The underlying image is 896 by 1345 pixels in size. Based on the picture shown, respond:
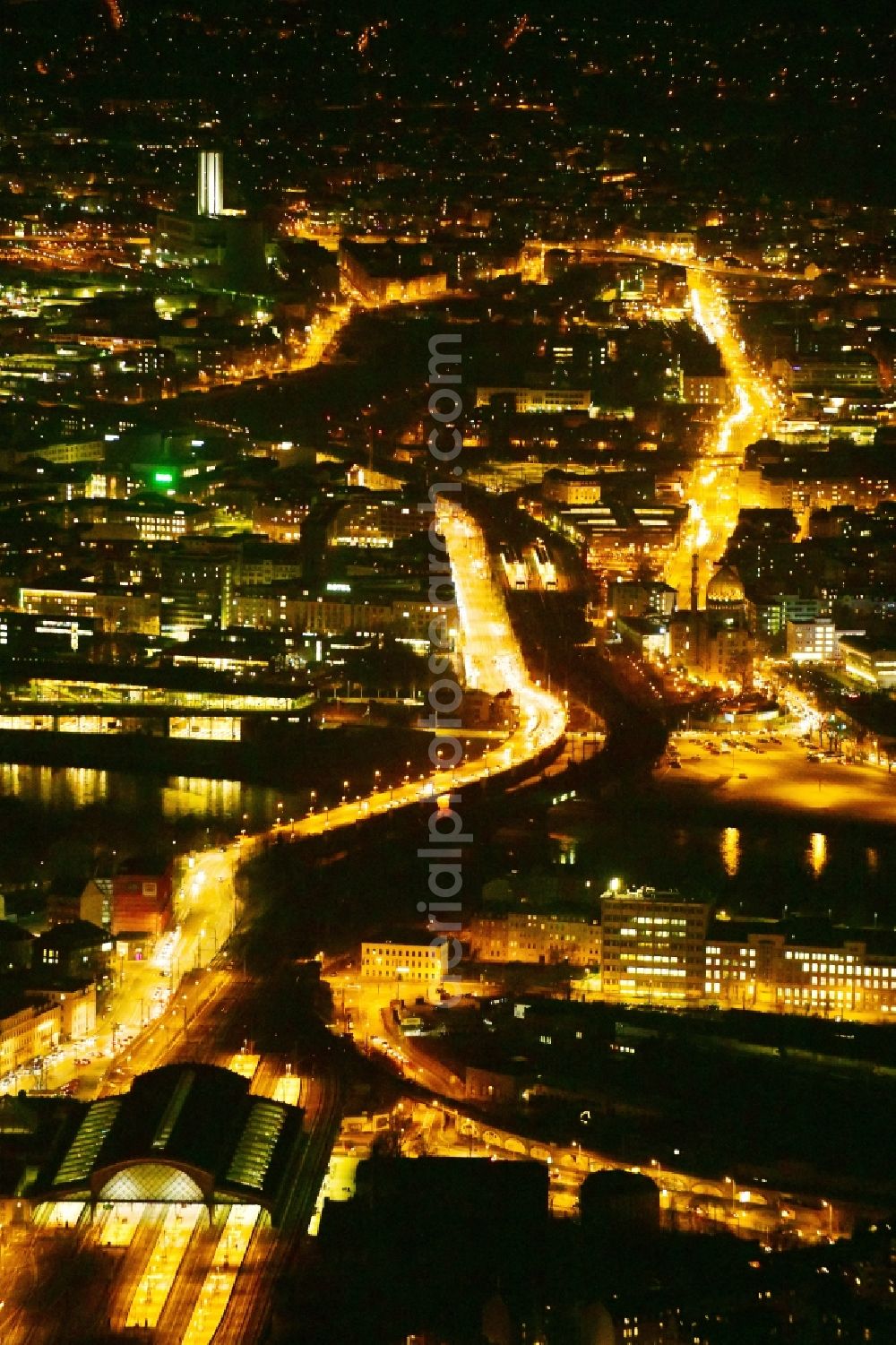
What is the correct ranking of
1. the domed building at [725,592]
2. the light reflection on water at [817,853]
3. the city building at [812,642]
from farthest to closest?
the domed building at [725,592]
the city building at [812,642]
the light reflection on water at [817,853]

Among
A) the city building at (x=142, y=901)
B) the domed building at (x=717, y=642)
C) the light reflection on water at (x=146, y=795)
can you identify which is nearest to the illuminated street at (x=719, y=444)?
the domed building at (x=717, y=642)

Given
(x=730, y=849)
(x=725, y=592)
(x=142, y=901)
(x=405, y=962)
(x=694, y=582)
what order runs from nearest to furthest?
(x=405, y=962) < (x=142, y=901) < (x=730, y=849) < (x=725, y=592) < (x=694, y=582)

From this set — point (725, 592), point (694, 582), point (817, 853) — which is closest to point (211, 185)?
point (694, 582)

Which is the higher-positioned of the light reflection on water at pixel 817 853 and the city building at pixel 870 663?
the city building at pixel 870 663

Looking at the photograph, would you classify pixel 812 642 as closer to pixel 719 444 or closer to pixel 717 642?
pixel 717 642

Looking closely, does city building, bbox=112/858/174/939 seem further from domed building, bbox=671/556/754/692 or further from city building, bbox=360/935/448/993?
domed building, bbox=671/556/754/692

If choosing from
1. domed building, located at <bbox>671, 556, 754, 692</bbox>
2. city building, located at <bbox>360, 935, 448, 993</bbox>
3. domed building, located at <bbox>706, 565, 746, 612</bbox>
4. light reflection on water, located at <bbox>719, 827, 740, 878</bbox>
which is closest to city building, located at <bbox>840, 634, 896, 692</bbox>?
domed building, located at <bbox>671, 556, 754, 692</bbox>

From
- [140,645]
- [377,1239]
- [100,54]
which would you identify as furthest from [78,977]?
[100,54]

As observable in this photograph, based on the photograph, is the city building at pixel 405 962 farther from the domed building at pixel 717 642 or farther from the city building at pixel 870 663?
the city building at pixel 870 663
